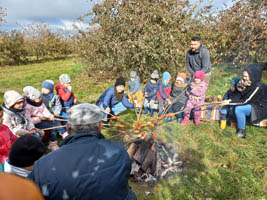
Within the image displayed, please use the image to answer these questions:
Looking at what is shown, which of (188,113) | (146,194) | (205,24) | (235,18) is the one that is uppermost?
(235,18)

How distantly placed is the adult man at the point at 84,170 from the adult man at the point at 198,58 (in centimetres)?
429

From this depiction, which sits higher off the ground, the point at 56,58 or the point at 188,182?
the point at 56,58

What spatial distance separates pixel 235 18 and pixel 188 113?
7854 millimetres

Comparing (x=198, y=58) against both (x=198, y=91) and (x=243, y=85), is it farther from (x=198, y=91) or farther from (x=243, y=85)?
(x=243, y=85)

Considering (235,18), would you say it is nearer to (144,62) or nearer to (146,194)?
(144,62)

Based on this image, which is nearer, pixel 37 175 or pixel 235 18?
pixel 37 175

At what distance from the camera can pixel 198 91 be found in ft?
15.0

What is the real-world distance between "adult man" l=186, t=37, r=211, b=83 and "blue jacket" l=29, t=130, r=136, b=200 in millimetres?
4326

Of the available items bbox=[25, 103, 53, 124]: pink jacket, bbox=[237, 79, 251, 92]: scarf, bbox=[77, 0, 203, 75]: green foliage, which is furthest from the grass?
bbox=[77, 0, 203, 75]: green foliage

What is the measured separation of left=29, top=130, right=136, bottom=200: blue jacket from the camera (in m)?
1.18

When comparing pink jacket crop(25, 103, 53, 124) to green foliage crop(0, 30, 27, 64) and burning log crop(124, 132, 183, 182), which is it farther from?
green foliage crop(0, 30, 27, 64)

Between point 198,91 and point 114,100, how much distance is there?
2.27 metres

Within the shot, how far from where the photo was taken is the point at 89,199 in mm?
1232

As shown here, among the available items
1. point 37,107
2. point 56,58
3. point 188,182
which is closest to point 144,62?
point 37,107
